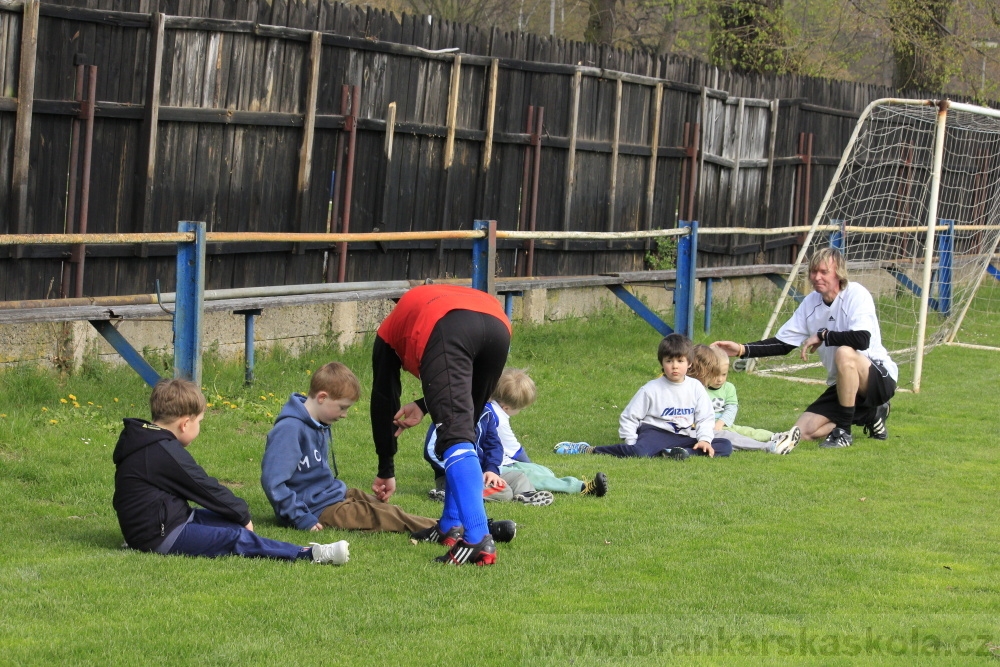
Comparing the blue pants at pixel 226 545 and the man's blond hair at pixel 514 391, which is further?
the man's blond hair at pixel 514 391

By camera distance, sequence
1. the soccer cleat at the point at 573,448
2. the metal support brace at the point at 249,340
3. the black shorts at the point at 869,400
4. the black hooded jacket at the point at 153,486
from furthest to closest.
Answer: the metal support brace at the point at 249,340 → the black shorts at the point at 869,400 → the soccer cleat at the point at 573,448 → the black hooded jacket at the point at 153,486

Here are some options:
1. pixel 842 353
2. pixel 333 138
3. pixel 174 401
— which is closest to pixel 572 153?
pixel 333 138

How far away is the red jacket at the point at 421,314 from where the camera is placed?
5398mm

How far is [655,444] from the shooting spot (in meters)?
8.45

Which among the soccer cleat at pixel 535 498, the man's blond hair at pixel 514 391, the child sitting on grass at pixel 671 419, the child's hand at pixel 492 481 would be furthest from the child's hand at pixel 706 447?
the child's hand at pixel 492 481

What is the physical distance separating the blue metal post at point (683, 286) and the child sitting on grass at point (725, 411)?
12.4ft

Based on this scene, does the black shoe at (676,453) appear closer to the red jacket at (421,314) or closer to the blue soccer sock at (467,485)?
the red jacket at (421,314)

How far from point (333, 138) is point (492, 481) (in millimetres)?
5479

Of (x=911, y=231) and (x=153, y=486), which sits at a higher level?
(x=911, y=231)

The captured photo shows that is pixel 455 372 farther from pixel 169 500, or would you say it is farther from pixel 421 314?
pixel 169 500

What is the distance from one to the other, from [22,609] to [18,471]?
275cm

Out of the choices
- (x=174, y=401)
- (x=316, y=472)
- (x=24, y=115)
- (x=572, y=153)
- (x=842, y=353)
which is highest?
(x=572, y=153)

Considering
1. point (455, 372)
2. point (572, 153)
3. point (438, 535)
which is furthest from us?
point (572, 153)

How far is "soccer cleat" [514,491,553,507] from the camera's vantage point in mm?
6789
